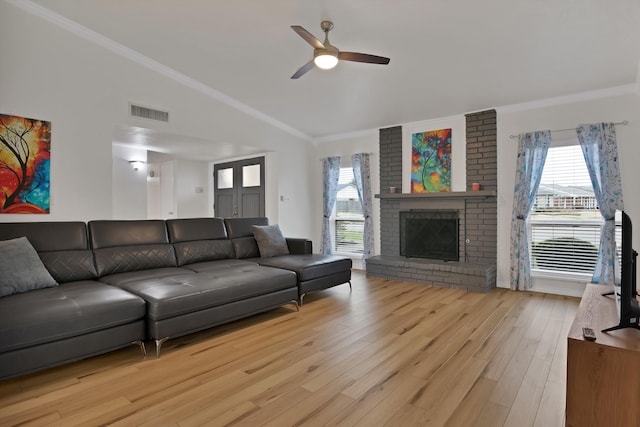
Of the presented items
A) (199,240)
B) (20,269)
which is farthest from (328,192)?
(20,269)

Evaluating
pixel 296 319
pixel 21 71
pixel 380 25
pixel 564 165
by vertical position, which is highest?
pixel 380 25

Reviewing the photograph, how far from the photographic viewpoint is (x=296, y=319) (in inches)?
135

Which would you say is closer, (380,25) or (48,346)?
(48,346)

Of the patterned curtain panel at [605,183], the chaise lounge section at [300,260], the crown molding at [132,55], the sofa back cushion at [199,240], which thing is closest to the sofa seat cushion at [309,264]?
the chaise lounge section at [300,260]

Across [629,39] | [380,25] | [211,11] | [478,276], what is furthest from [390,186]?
[211,11]

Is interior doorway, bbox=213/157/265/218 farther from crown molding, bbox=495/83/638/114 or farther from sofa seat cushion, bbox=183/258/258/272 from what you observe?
crown molding, bbox=495/83/638/114

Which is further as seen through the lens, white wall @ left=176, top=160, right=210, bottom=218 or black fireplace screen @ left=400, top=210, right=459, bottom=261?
white wall @ left=176, top=160, right=210, bottom=218

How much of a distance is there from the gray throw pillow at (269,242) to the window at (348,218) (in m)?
2.04

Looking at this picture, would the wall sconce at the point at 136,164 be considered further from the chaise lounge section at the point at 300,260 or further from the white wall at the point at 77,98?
the chaise lounge section at the point at 300,260

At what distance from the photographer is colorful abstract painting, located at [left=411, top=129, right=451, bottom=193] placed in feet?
16.9

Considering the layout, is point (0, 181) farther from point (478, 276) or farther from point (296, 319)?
point (478, 276)

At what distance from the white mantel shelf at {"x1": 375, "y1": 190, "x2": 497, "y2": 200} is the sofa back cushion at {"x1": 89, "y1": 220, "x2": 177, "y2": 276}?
338cm

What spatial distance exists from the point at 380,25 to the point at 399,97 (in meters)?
1.59

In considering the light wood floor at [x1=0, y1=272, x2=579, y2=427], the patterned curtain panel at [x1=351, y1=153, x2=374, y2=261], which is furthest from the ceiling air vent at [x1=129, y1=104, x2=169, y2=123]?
the patterned curtain panel at [x1=351, y1=153, x2=374, y2=261]
